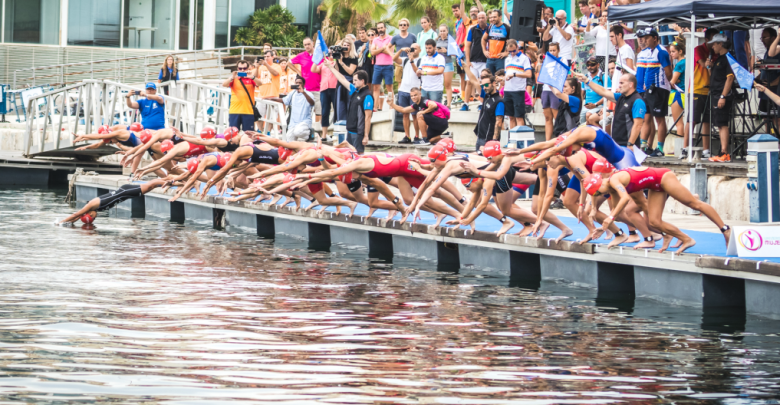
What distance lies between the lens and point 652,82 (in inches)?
631

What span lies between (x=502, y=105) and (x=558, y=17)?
2392 millimetres

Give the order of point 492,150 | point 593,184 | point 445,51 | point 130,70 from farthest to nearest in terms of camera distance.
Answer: point 130,70, point 445,51, point 492,150, point 593,184

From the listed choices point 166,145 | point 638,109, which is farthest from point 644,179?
point 166,145

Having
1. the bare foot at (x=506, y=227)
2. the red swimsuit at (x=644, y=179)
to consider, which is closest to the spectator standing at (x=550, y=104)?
the bare foot at (x=506, y=227)

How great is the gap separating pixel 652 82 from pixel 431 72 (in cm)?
519

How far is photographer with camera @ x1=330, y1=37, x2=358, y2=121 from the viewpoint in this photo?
21078mm

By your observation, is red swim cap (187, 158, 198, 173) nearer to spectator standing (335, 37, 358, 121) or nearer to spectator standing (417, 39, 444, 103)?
spectator standing (335, 37, 358, 121)

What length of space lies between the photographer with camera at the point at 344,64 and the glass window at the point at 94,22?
2167 centimetres

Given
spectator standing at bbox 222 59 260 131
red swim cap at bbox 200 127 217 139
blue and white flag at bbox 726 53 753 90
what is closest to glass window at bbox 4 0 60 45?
spectator standing at bbox 222 59 260 131

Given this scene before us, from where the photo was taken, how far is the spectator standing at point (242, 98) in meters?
20.9

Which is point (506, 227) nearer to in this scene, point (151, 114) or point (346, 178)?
point (346, 178)

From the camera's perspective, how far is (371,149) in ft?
72.6

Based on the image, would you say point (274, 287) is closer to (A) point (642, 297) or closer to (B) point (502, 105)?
(A) point (642, 297)

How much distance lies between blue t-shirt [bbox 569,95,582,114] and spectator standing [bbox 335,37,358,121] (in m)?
6.07
